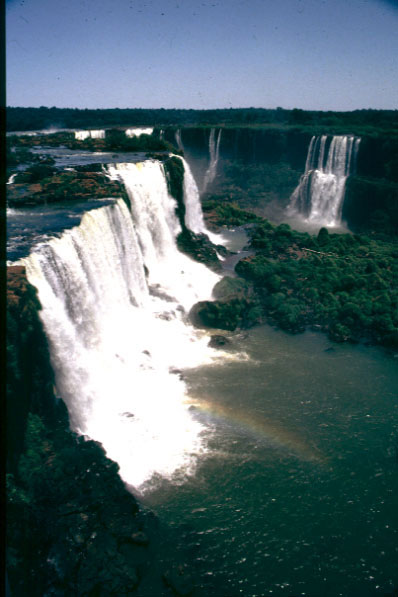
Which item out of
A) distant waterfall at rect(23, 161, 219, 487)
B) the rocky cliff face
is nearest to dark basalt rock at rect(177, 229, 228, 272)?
distant waterfall at rect(23, 161, 219, 487)

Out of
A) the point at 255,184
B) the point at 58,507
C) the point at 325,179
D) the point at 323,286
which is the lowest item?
the point at 58,507

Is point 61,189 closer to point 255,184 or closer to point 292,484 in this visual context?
point 292,484

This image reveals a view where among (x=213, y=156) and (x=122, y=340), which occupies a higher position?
(x=213, y=156)

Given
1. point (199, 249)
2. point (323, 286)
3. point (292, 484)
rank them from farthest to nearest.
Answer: point (199, 249)
point (323, 286)
point (292, 484)

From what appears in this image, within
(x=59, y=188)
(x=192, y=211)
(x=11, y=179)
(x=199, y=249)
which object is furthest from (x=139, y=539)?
(x=192, y=211)

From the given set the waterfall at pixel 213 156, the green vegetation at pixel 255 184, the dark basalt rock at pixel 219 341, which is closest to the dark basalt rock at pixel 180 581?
the dark basalt rock at pixel 219 341

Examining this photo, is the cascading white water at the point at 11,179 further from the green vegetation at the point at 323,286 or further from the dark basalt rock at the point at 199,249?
the green vegetation at the point at 323,286

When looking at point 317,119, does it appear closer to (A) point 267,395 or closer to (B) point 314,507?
(A) point 267,395
